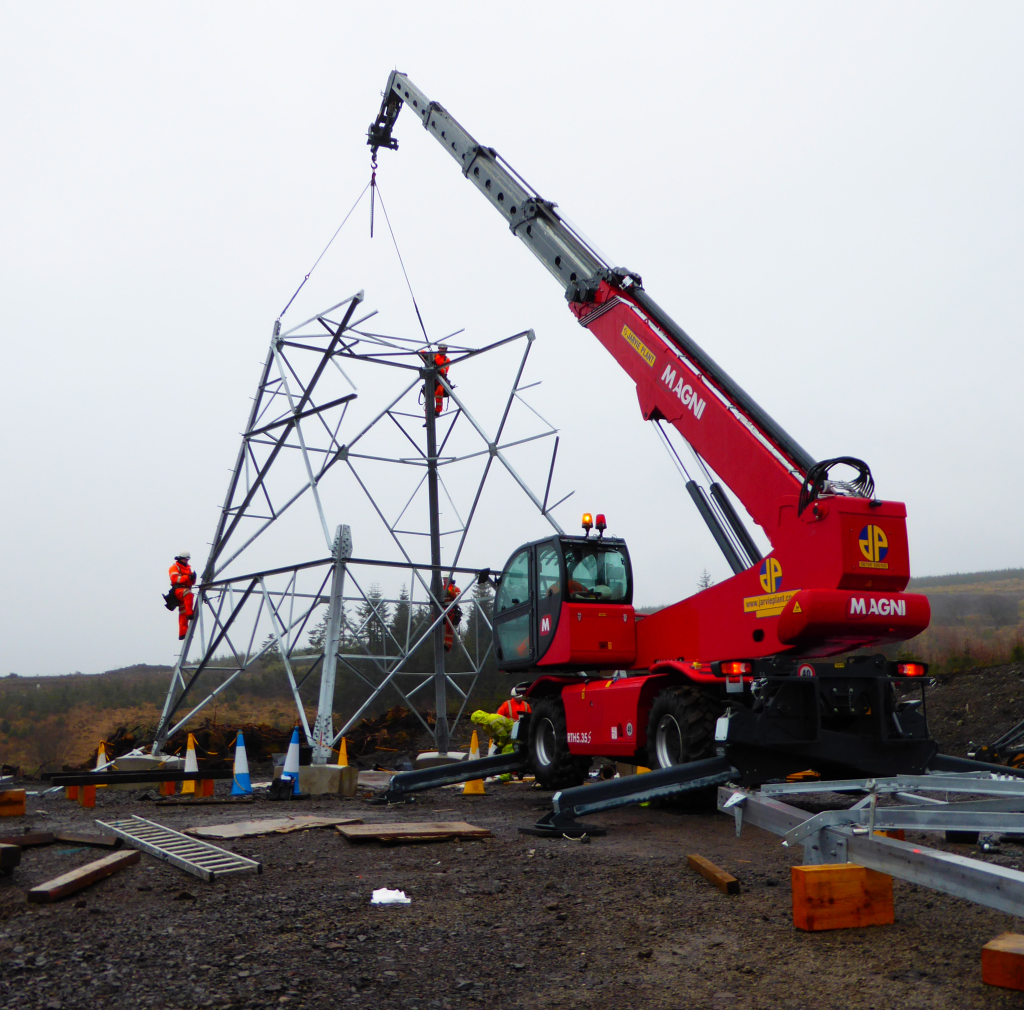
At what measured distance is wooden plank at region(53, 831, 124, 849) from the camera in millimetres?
6770

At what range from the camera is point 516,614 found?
11734 mm

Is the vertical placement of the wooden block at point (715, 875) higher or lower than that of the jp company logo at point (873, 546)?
lower

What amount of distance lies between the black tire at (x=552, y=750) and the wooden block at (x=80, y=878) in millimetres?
5737

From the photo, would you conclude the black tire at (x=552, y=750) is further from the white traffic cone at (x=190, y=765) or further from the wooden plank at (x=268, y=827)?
the white traffic cone at (x=190, y=765)

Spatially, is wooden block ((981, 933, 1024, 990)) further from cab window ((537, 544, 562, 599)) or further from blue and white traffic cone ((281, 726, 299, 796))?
blue and white traffic cone ((281, 726, 299, 796))

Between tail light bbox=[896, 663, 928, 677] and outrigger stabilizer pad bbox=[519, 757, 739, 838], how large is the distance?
173 centimetres

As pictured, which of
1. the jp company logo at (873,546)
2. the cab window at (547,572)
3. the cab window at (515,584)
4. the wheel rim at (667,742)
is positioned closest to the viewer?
the jp company logo at (873,546)

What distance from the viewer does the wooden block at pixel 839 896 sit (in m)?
4.43

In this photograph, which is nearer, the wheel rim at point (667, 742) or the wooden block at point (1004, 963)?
the wooden block at point (1004, 963)

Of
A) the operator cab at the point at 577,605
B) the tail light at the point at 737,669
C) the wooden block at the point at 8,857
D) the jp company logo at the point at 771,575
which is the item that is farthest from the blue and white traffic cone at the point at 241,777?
the jp company logo at the point at 771,575

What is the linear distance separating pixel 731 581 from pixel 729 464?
1088mm

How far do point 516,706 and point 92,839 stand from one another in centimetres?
746

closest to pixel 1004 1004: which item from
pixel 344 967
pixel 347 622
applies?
pixel 344 967

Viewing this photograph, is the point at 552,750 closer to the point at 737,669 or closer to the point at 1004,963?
the point at 737,669
